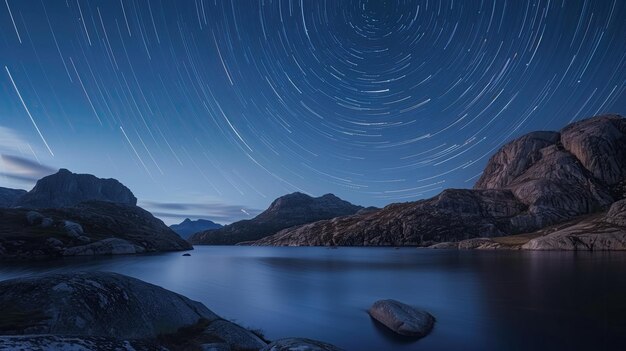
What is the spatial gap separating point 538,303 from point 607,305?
6.24 metres

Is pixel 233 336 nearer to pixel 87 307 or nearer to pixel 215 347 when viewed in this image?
pixel 215 347

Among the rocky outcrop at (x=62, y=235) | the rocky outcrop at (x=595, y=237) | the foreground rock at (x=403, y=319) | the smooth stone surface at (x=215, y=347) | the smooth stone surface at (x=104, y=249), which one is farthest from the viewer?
the rocky outcrop at (x=595, y=237)

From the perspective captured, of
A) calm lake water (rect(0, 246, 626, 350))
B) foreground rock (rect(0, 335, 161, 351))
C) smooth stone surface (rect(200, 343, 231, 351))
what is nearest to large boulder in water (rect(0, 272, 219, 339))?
smooth stone surface (rect(200, 343, 231, 351))

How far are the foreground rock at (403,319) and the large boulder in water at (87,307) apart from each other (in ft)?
55.3

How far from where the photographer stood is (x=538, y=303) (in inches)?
1630

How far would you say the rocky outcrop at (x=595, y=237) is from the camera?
136 metres

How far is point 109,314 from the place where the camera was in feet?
61.6

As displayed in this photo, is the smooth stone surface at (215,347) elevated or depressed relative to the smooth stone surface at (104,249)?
depressed

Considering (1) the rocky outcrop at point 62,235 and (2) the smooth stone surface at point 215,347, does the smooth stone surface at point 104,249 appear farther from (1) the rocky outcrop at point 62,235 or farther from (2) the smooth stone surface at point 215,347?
(2) the smooth stone surface at point 215,347

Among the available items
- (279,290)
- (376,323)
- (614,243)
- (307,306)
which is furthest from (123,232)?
(614,243)

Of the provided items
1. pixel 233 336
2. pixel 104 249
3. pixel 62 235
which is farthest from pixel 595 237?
pixel 62 235

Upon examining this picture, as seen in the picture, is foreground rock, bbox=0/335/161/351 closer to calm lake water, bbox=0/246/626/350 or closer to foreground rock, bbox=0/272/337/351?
foreground rock, bbox=0/272/337/351

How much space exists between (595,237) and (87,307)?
172 metres

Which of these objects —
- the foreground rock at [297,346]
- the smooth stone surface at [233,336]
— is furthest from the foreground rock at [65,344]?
the smooth stone surface at [233,336]
